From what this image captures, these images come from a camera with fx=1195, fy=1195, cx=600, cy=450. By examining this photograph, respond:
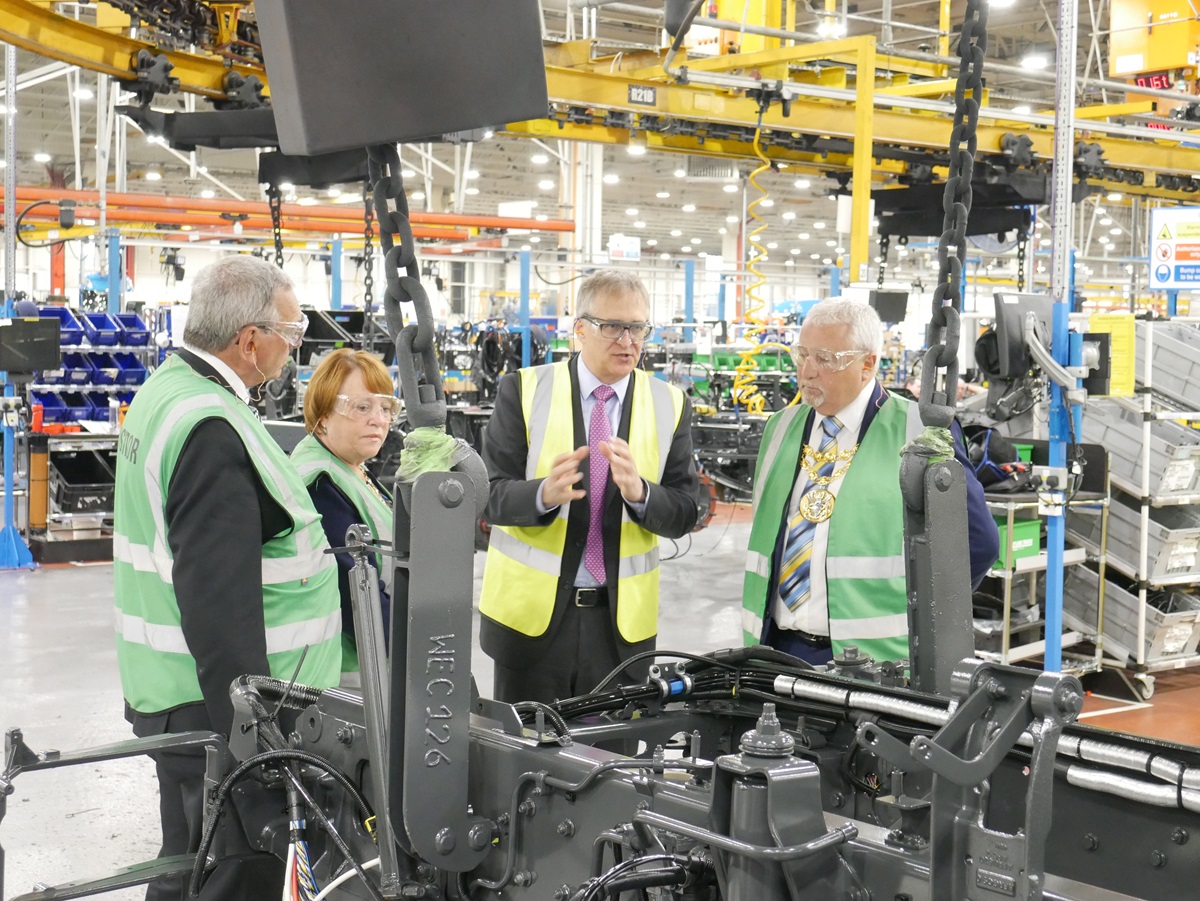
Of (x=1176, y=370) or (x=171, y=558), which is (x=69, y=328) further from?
(x=171, y=558)

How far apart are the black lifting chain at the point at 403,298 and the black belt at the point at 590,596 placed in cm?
144

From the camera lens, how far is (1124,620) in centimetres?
570

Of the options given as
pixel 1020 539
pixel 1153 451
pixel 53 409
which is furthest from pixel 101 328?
pixel 1153 451

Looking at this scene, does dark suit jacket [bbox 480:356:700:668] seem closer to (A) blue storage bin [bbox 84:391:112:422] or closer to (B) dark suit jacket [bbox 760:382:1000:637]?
(B) dark suit jacket [bbox 760:382:1000:637]

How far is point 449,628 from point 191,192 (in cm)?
2680

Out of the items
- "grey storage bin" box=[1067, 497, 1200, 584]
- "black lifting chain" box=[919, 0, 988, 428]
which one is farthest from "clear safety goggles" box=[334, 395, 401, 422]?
"grey storage bin" box=[1067, 497, 1200, 584]

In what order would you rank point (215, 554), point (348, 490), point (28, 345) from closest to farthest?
point (215, 554)
point (348, 490)
point (28, 345)

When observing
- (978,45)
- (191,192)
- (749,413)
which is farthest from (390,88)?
(191,192)

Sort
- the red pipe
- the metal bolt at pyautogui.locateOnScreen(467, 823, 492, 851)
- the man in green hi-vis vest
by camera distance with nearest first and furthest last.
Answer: the metal bolt at pyautogui.locateOnScreen(467, 823, 492, 851)
the man in green hi-vis vest
the red pipe

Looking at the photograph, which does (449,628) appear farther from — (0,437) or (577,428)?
(0,437)

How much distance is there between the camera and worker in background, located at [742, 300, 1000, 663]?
2447 millimetres

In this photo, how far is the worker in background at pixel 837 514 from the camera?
2.45 metres

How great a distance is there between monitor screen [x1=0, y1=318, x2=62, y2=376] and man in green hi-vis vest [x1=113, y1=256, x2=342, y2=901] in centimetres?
626

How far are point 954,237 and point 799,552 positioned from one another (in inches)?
45.4
